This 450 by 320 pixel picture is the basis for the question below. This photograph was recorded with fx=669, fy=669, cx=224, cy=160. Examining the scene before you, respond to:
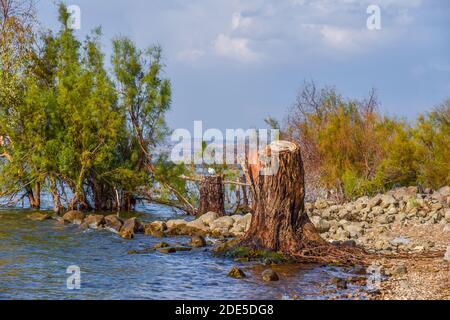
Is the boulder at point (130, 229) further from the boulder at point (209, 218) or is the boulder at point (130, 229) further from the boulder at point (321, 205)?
the boulder at point (321, 205)

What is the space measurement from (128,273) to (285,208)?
3581 mm

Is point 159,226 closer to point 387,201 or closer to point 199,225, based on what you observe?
point 199,225

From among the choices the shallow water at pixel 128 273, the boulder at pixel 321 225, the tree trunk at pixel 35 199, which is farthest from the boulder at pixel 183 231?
the tree trunk at pixel 35 199

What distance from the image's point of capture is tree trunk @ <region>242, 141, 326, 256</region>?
1427 centimetres

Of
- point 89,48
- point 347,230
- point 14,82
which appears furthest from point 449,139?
point 14,82

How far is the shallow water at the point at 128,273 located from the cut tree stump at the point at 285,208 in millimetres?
703

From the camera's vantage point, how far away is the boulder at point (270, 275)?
40.7 ft

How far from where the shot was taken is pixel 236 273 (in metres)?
12.9

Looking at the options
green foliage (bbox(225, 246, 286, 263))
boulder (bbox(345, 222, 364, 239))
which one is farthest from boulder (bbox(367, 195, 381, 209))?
green foliage (bbox(225, 246, 286, 263))

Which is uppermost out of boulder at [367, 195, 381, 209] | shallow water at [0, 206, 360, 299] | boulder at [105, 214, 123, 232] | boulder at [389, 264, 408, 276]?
boulder at [367, 195, 381, 209]

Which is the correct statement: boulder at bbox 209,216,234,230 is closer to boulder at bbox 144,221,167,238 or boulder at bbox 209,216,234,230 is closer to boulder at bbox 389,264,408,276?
boulder at bbox 144,221,167,238

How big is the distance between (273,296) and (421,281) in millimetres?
2701

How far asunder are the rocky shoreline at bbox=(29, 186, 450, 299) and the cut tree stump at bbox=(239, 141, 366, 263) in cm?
73

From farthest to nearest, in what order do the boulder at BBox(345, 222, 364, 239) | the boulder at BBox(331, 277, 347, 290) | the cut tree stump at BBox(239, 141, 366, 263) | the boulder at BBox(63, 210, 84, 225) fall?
the boulder at BBox(63, 210, 84, 225) < the boulder at BBox(345, 222, 364, 239) < the cut tree stump at BBox(239, 141, 366, 263) < the boulder at BBox(331, 277, 347, 290)
